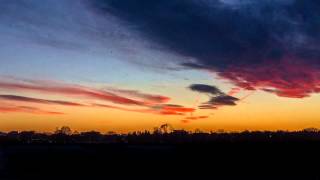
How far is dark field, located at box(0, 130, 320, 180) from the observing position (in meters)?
74.4

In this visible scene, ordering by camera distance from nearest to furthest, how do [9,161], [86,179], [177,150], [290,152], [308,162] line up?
[86,179]
[308,162]
[290,152]
[9,161]
[177,150]

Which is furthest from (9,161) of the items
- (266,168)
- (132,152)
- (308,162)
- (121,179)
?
(308,162)

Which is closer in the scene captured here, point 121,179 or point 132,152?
point 121,179

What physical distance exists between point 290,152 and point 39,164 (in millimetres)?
38795

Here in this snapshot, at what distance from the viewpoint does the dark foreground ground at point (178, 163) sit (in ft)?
244

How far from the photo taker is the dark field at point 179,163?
7444cm

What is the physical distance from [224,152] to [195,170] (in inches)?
348

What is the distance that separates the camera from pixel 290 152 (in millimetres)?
82875

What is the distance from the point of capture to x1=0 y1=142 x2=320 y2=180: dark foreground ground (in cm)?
7438

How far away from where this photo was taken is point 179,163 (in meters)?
85.5

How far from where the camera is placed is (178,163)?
85375 mm

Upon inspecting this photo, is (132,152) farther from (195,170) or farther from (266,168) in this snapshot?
(266,168)

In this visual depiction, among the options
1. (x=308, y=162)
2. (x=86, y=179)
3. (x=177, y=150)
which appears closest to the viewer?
(x=86, y=179)

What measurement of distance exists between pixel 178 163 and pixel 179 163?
8.0 inches
